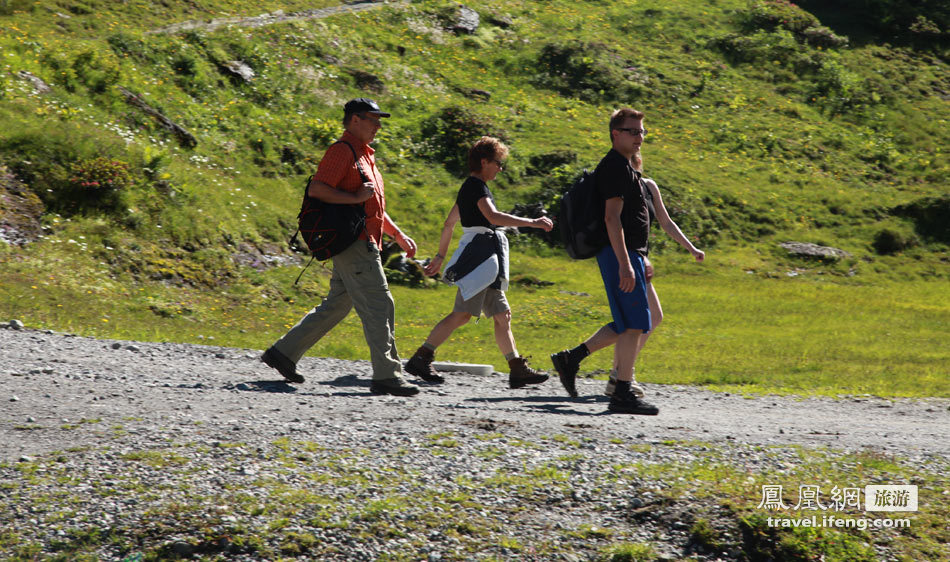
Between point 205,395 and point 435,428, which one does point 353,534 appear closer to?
point 435,428

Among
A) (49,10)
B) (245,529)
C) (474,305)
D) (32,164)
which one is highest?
(49,10)

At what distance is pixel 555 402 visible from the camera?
9328 millimetres

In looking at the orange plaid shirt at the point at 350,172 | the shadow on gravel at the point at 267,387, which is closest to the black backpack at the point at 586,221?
the orange plaid shirt at the point at 350,172

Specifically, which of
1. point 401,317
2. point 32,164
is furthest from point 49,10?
point 401,317

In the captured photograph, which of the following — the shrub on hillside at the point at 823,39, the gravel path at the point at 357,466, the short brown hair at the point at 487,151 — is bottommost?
the gravel path at the point at 357,466

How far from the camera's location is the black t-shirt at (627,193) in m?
8.36

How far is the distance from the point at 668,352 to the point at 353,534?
421 inches

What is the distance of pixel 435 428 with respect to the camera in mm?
7094

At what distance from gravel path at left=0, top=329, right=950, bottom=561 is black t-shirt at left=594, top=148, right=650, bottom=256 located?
1713mm

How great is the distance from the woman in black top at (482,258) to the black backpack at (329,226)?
53.5 inches

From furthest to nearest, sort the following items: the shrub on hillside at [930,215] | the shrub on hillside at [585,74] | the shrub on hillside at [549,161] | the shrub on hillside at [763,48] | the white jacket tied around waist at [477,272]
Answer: the shrub on hillside at [763,48], the shrub on hillside at [585,74], the shrub on hillside at [930,215], the shrub on hillside at [549,161], the white jacket tied around waist at [477,272]

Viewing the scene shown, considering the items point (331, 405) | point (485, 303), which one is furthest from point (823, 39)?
point (331, 405)

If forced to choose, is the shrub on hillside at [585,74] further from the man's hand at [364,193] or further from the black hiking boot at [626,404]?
the man's hand at [364,193]

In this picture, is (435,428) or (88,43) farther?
(88,43)
